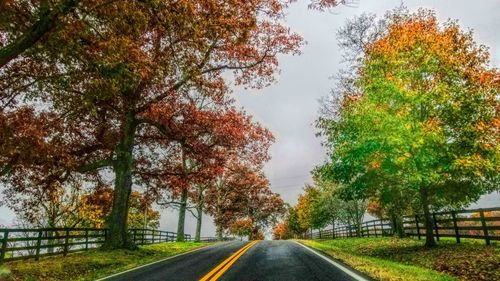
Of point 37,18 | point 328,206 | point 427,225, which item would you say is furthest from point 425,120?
point 328,206

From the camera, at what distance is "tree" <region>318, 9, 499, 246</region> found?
1395 cm

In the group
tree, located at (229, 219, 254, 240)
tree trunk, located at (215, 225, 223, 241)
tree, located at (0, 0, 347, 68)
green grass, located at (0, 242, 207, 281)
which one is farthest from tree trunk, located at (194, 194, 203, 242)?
tree, located at (0, 0, 347, 68)

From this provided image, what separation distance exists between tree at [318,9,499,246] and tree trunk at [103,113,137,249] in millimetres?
10711

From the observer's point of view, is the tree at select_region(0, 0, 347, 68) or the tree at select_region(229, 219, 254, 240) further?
the tree at select_region(229, 219, 254, 240)

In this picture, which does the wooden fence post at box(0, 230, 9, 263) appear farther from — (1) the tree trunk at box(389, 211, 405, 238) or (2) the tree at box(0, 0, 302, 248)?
(1) the tree trunk at box(389, 211, 405, 238)

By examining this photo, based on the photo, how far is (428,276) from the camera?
8.67m

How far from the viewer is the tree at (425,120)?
45.8 ft

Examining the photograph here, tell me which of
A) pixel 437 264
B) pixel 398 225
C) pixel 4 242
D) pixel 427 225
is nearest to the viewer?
pixel 437 264

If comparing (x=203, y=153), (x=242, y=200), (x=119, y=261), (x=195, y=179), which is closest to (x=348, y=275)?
(x=119, y=261)

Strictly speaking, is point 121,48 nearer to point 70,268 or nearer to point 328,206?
point 70,268

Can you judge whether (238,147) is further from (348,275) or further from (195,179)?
(348,275)

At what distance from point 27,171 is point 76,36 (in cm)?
977

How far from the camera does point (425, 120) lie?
48.3ft

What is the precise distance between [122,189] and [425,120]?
14666 millimetres
